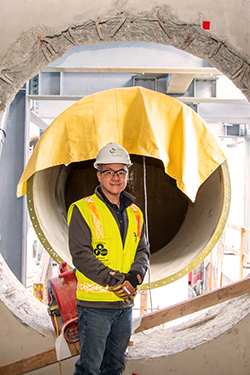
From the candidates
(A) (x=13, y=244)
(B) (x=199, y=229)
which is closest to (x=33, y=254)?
(A) (x=13, y=244)

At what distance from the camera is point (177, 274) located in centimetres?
251

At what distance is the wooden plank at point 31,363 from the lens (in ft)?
6.29

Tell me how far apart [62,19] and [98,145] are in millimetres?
828

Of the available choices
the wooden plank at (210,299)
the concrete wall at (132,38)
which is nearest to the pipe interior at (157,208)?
the wooden plank at (210,299)

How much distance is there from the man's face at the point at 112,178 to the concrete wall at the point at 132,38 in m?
0.80

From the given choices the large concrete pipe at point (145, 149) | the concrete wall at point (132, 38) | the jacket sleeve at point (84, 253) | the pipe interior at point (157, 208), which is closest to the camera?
the jacket sleeve at point (84, 253)

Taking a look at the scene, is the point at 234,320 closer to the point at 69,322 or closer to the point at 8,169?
the point at 69,322

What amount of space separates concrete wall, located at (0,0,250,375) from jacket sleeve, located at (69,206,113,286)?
72cm

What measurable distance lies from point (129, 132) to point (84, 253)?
3.67 ft

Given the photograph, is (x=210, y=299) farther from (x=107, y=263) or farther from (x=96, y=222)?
(x=96, y=222)

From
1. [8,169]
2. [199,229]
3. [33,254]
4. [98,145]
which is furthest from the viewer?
[33,254]

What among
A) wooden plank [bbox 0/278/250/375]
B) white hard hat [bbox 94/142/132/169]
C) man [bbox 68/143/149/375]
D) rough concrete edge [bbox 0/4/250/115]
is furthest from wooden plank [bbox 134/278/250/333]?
rough concrete edge [bbox 0/4/250/115]

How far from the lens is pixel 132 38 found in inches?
80.2

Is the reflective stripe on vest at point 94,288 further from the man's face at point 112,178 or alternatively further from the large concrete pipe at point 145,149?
the large concrete pipe at point 145,149
